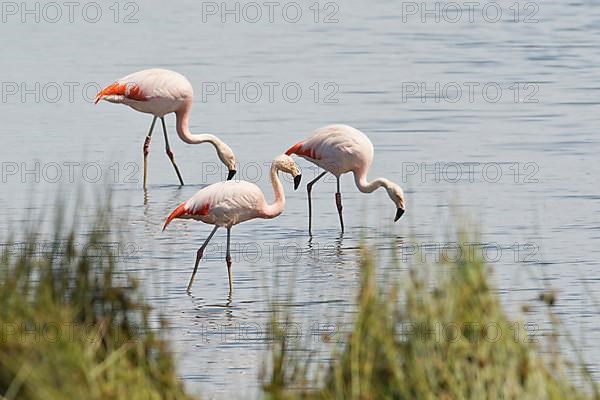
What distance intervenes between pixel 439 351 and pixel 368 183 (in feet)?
20.9

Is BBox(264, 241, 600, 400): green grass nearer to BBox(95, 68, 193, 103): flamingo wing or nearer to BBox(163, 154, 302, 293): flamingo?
BBox(163, 154, 302, 293): flamingo

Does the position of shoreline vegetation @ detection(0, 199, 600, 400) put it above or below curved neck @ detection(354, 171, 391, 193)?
below

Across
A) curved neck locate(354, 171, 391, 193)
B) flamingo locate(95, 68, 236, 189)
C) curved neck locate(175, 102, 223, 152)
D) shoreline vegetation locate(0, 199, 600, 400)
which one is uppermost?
flamingo locate(95, 68, 236, 189)

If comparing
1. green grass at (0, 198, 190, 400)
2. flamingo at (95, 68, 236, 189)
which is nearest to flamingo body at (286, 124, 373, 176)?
flamingo at (95, 68, 236, 189)

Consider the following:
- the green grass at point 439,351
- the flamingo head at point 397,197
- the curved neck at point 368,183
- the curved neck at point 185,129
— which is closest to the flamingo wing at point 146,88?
the curved neck at point 185,129

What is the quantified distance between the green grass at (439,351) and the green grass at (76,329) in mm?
507

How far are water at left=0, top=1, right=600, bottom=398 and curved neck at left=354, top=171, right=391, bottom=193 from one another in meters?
0.24

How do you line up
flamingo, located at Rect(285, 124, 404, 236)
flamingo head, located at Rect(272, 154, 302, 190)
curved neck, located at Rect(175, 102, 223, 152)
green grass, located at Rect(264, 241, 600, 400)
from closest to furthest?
green grass, located at Rect(264, 241, 600, 400)
flamingo head, located at Rect(272, 154, 302, 190)
flamingo, located at Rect(285, 124, 404, 236)
curved neck, located at Rect(175, 102, 223, 152)

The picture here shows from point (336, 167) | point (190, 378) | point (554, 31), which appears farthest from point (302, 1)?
point (190, 378)

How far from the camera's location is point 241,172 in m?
13.4

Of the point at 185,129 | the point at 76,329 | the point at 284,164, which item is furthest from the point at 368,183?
the point at 76,329

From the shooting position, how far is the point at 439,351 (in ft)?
17.2

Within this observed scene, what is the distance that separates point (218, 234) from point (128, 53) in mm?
9319

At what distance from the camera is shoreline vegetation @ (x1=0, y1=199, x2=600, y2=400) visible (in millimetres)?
5027
